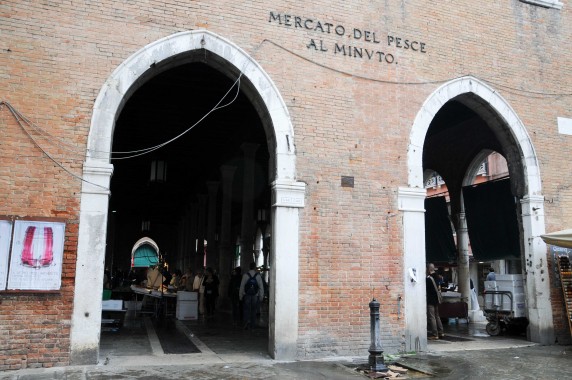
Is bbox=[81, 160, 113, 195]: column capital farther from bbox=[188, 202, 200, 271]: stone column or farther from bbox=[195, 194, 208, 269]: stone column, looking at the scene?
bbox=[188, 202, 200, 271]: stone column

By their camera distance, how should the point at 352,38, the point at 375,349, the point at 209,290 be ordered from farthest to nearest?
the point at 209,290 < the point at 352,38 < the point at 375,349

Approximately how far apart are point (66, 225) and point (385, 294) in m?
5.48

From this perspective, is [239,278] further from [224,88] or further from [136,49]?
[136,49]

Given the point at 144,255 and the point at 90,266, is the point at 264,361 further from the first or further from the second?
the point at 144,255

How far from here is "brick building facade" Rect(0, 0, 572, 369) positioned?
7.30m

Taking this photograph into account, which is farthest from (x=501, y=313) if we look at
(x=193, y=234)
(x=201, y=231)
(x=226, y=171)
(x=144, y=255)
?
(x=144, y=255)

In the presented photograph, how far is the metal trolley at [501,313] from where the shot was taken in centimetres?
1091

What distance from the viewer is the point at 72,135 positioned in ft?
24.6

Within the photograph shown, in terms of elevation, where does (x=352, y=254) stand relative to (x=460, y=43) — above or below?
below

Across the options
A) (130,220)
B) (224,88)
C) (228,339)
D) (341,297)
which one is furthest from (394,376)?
(130,220)

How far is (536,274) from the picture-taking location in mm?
10234

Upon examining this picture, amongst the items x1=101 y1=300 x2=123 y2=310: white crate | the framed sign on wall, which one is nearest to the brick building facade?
the framed sign on wall

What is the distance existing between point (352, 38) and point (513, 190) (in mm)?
4955

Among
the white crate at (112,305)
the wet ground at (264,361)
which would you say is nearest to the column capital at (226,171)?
the wet ground at (264,361)
